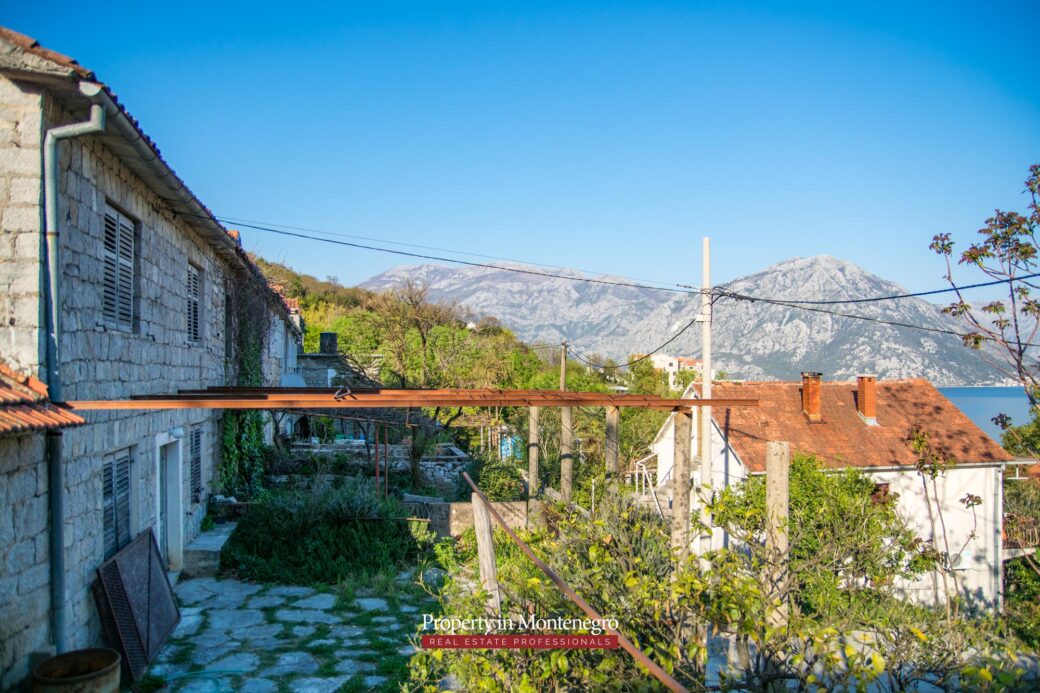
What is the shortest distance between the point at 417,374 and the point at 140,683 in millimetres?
16481

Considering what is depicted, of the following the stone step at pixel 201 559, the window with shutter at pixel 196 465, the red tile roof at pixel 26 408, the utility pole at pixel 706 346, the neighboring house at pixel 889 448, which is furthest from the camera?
the neighboring house at pixel 889 448

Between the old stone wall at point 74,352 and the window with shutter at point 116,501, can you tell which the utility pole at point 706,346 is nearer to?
the old stone wall at point 74,352

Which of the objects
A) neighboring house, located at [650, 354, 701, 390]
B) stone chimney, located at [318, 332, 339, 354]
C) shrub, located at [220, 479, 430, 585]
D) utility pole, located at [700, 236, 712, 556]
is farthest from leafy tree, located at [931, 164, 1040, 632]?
neighboring house, located at [650, 354, 701, 390]

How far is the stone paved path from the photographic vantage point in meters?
5.82

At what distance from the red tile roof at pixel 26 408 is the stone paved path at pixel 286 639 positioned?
251 centimetres

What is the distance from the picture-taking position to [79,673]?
4.64 m

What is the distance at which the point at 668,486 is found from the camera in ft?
66.0

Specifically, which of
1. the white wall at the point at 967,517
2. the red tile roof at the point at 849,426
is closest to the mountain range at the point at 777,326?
the red tile roof at the point at 849,426

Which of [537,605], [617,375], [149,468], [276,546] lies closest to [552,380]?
[617,375]

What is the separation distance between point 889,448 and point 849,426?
3.74 ft

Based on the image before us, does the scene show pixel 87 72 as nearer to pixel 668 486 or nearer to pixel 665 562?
pixel 665 562

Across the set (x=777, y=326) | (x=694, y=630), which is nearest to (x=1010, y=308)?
(x=694, y=630)

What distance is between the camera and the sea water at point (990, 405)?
7301 cm

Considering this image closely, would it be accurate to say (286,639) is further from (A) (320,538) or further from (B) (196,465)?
(B) (196,465)
